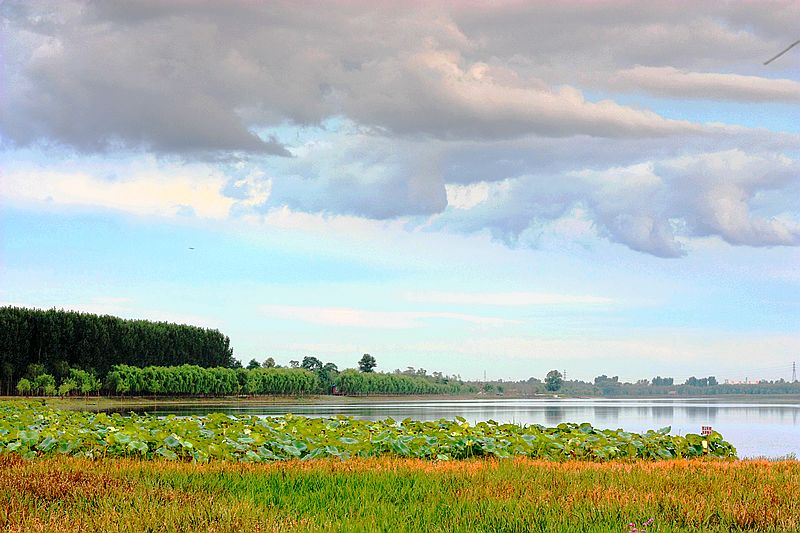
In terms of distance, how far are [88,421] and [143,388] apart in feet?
234

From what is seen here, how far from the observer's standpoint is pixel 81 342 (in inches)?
3172

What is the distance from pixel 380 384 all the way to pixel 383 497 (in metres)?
122

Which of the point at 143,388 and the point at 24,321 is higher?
the point at 24,321

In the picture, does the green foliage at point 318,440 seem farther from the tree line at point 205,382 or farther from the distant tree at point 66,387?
the tree line at point 205,382

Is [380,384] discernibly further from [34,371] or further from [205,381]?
[34,371]

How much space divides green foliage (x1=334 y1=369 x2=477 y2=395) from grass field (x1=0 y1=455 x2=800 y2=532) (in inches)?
4439

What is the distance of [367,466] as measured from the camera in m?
11.9

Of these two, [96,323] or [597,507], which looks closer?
[597,507]

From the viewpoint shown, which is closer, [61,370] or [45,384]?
[45,384]

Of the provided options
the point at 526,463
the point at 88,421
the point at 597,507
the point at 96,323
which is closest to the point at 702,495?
the point at 597,507

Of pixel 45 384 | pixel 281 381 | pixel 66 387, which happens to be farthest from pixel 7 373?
pixel 281 381

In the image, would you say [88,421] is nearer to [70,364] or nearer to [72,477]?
[72,477]

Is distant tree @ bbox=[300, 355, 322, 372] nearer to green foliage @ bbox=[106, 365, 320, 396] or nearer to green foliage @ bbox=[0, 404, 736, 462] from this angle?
green foliage @ bbox=[106, 365, 320, 396]

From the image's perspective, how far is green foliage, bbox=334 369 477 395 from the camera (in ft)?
407
